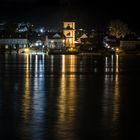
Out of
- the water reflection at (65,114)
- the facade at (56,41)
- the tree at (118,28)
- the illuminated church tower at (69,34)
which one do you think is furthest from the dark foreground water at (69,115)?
the illuminated church tower at (69,34)

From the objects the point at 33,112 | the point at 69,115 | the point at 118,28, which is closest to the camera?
the point at 69,115

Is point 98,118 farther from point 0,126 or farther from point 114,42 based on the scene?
point 114,42

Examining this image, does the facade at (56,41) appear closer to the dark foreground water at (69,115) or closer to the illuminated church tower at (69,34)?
the illuminated church tower at (69,34)

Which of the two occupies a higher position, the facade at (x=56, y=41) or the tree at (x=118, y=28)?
the tree at (x=118, y=28)

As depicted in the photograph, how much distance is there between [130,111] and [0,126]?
134 inches

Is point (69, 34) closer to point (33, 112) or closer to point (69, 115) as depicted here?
point (33, 112)

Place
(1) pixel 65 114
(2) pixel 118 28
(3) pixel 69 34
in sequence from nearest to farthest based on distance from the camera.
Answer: (1) pixel 65 114 → (3) pixel 69 34 → (2) pixel 118 28

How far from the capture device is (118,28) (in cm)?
12275

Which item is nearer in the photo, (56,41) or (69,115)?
(69,115)

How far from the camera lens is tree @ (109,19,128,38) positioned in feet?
382

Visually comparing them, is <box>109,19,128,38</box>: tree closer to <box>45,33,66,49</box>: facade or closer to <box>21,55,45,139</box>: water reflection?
<box>45,33,66,49</box>: facade

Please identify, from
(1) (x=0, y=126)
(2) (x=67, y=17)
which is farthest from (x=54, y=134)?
(2) (x=67, y=17)

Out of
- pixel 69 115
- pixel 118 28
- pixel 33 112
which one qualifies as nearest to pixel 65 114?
pixel 69 115

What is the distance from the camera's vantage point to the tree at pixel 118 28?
11656 centimetres
